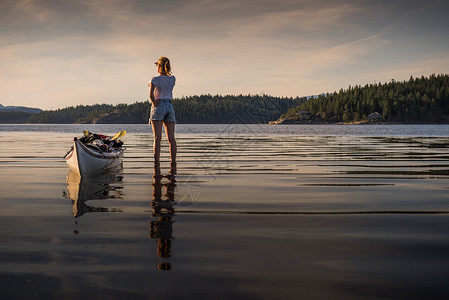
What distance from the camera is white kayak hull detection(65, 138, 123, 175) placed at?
429 inches

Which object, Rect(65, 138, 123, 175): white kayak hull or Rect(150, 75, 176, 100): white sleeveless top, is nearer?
Rect(65, 138, 123, 175): white kayak hull

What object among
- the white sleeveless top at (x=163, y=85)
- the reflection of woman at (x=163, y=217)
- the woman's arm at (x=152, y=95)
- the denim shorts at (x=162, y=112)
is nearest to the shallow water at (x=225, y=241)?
the reflection of woman at (x=163, y=217)

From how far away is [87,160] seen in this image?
1118cm

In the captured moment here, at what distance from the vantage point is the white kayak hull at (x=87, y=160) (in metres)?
10.9

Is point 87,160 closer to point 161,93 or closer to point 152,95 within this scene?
point 152,95

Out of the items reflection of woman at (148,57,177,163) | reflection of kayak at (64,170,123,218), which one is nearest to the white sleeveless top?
reflection of woman at (148,57,177,163)

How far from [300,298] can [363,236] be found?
2.14 m

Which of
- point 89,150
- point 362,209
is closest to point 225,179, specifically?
point 89,150

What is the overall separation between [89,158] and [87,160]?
0.38 feet

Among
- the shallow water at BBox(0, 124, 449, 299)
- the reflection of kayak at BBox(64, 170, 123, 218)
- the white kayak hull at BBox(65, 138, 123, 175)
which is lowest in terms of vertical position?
the reflection of kayak at BBox(64, 170, 123, 218)

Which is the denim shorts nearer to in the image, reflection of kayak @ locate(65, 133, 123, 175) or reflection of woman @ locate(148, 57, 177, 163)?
reflection of woman @ locate(148, 57, 177, 163)

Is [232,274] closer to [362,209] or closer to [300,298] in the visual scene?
[300,298]

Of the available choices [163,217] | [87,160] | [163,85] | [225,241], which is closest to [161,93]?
[163,85]

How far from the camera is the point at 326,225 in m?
5.64
